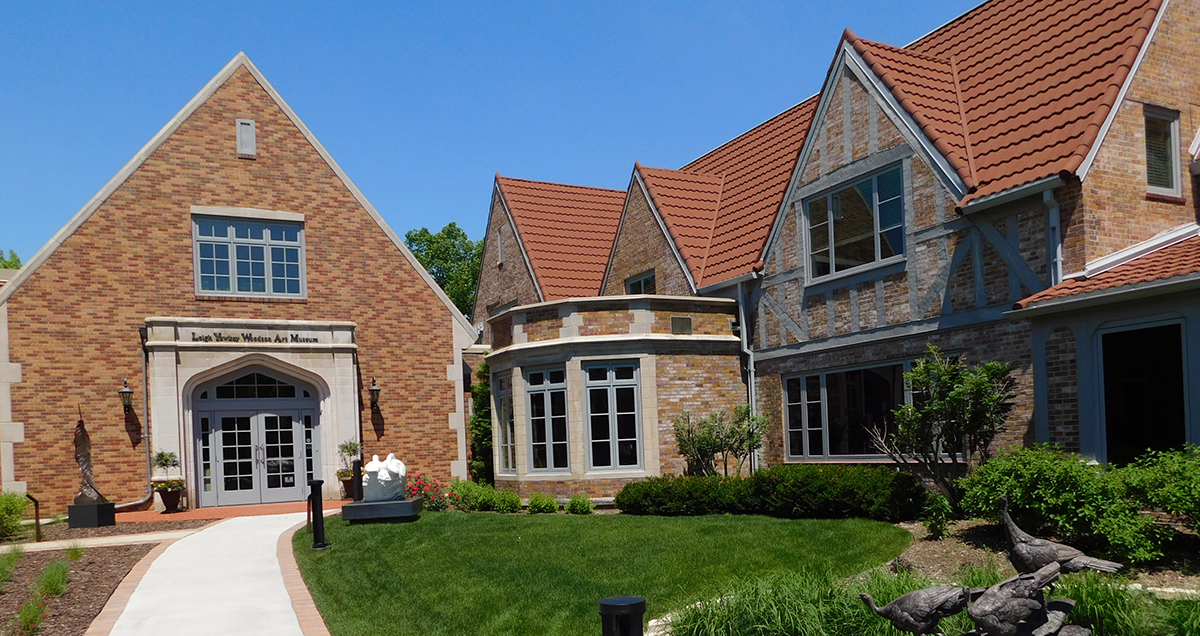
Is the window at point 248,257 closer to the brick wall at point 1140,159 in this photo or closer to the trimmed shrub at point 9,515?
the trimmed shrub at point 9,515

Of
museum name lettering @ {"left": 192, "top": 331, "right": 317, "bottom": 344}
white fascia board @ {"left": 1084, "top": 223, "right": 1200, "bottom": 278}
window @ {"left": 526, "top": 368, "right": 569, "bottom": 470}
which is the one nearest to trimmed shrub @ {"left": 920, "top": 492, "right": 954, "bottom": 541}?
white fascia board @ {"left": 1084, "top": 223, "right": 1200, "bottom": 278}

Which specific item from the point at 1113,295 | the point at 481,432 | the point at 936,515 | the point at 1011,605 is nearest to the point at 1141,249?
the point at 1113,295

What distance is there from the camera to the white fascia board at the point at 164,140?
19656 mm

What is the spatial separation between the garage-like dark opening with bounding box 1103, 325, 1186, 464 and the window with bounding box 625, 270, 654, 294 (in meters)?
12.2

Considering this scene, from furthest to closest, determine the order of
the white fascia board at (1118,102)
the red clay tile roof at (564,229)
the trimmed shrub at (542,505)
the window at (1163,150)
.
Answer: the red clay tile roof at (564,229), the trimmed shrub at (542,505), the window at (1163,150), the white fascia board at (1118,102)

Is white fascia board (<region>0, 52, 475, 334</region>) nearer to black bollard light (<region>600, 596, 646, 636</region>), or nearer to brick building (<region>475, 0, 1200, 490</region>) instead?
brick building (<region>475, 0, 1200, 490</region>)

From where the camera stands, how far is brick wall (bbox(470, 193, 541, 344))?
2598 cm

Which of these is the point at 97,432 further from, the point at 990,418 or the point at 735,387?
the point at 990,418

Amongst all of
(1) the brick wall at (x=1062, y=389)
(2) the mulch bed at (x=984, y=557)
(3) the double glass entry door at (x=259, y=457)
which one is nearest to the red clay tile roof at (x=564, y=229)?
(3) the double glass entry door at (x=259, y=457)

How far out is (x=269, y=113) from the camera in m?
22.2

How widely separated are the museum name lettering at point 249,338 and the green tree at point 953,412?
1351cm

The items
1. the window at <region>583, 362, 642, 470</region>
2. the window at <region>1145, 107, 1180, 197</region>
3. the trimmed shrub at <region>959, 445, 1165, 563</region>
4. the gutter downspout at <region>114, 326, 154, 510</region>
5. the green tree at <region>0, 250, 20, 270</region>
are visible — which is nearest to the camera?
the trimmed shrub at <region>959, 445, 1165, 563</region>

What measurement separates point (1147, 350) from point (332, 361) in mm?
16260

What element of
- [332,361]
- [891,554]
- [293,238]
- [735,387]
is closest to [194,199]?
[293,238]
